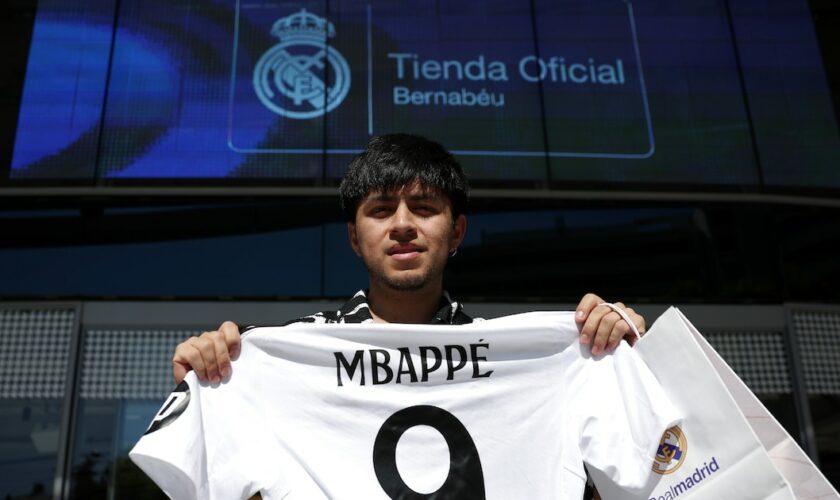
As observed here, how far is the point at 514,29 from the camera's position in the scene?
15.9 feet

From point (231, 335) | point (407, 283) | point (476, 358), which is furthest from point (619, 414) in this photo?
point (231, 335)

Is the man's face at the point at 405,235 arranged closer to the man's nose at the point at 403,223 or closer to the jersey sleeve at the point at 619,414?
the man's nose at the point at 403,223

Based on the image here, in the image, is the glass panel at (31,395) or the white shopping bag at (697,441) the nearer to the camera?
the white shopping bag at (697,441)

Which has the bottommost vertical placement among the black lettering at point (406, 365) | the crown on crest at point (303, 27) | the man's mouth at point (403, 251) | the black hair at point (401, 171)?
the black lettering at point (406, 365)

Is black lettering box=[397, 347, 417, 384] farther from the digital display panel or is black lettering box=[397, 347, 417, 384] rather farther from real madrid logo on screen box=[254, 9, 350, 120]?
real madrid logo on screen box=[254, 9, 350, 120]

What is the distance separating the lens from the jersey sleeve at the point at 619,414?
5.57 feet

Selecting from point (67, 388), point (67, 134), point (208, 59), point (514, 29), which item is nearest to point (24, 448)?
point (67, 388)

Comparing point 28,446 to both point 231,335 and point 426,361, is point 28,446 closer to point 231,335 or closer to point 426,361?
point 231,335

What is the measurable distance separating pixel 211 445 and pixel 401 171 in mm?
744

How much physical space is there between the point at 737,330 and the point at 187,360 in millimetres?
3889

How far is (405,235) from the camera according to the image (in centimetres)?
179

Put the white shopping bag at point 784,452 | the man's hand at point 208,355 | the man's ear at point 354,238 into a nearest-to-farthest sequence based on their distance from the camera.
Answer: the white shopping bag at point 784,452 < the man's hand at point 208,355 < the man's ear at point 354,238

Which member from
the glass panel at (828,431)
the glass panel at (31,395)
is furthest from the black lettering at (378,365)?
the glass panel at (828,431)

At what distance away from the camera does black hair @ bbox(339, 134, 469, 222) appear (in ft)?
6.11
